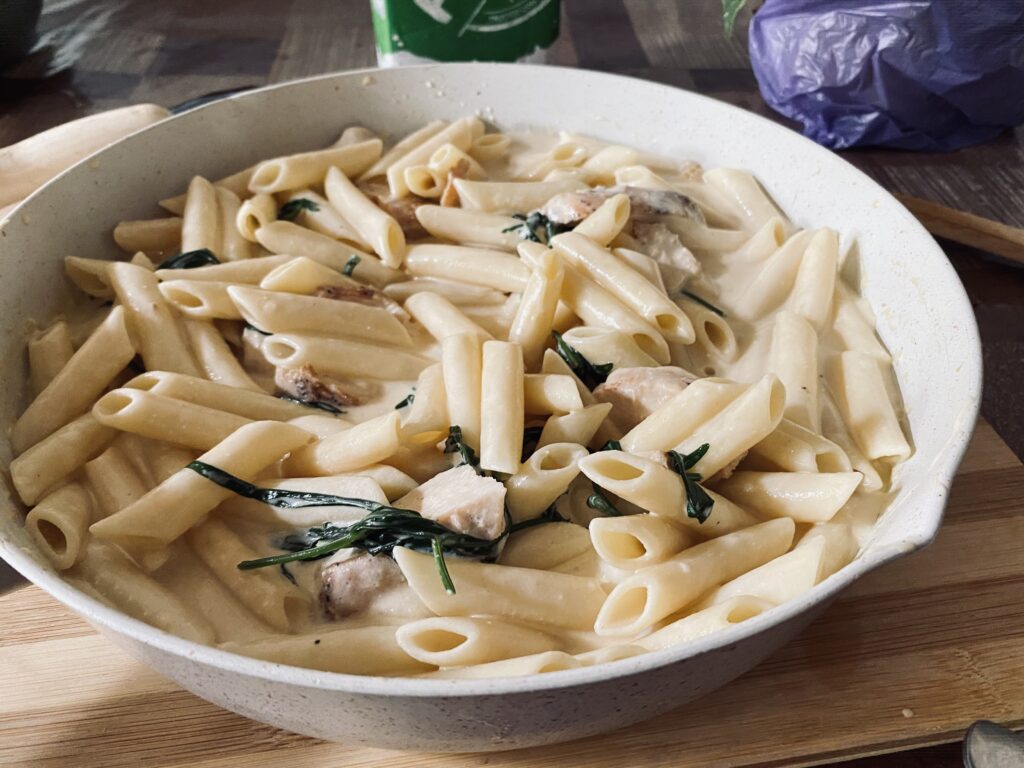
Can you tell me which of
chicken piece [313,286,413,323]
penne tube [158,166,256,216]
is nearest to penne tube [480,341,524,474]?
chicken piece [313,286,413,323]

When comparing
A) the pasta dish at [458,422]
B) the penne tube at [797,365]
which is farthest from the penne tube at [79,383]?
the penne tube at [797,365]

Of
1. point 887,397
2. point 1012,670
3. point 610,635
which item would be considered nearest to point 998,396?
point 887,397

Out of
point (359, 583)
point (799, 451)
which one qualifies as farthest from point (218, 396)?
point (799, 451)

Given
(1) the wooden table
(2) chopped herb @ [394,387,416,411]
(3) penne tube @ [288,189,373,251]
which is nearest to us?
(2) chopped herb @ [394,387,416,411]

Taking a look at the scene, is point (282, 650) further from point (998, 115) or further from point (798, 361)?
point (998, 115)

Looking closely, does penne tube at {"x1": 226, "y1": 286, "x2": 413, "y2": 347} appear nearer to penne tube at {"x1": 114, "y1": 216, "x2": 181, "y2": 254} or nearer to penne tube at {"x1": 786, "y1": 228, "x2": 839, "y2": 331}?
penne tube at {"x1": 114, "y1": 216, "x2": 181, "y2": 254}

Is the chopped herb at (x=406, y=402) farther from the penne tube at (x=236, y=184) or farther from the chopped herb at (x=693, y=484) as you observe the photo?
the penne tube at (x=236, y=184)
